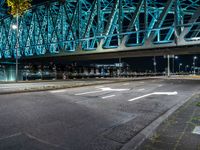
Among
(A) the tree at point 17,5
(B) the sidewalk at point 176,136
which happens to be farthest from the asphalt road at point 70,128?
(A) the tree at point 17,5

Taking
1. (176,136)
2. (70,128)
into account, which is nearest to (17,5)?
Answer: (70,128)

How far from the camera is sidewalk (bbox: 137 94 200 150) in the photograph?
15.4ft

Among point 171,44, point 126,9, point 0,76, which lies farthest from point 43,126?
point 126,9

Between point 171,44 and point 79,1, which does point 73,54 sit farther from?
point 171,44

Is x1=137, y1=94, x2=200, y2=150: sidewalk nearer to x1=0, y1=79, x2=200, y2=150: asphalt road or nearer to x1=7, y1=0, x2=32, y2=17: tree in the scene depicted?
x1=0, y1=79, x2=200, y2=150: asphalt road

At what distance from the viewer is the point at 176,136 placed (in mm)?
5379

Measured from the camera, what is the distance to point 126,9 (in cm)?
6022

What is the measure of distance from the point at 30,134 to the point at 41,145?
911mm

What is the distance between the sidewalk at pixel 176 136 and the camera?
4699 mm

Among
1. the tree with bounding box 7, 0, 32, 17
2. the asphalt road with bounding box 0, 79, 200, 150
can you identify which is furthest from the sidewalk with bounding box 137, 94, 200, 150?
the tree with bounding box 7, 0, 32, 17

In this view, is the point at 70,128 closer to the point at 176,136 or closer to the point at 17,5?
the point at 176,136

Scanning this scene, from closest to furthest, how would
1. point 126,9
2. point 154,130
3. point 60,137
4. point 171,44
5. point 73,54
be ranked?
point 60,137 < point 154,130 < point 171,44 < point 73,54 < point 126,9

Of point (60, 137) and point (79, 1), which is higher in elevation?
point (79, 1)

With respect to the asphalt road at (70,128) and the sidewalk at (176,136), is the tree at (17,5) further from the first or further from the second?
the sidewalk at (176,136)
